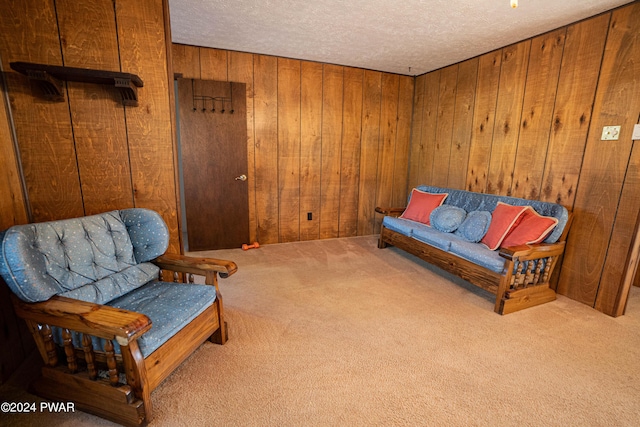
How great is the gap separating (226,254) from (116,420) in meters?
2.29

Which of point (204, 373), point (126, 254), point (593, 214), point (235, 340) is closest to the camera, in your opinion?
point (204, 373)

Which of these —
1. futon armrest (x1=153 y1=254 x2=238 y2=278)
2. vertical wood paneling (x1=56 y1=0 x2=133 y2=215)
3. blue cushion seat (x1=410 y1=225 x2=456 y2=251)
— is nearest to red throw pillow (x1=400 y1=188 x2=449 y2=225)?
blue cushion seat (x1=410 y1=225 x2=456 y2=251)

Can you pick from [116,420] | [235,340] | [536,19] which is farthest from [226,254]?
[536,19]

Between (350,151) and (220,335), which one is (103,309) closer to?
(220,335)

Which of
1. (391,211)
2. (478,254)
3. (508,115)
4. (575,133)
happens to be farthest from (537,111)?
(391,211)

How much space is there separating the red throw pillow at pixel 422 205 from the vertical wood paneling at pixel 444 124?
0.46 meters

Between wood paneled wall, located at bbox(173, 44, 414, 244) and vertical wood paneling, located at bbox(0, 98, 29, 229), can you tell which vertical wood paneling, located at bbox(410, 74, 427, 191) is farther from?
vertical wood paneling, located at bbox(0, 98, 29, 229)

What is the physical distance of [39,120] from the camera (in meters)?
1.65

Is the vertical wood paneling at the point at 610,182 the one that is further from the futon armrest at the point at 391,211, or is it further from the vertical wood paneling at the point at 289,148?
the vertical wood paneling at the point at 289,148

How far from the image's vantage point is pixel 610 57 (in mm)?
2229

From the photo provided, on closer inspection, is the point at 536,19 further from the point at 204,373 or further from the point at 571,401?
the point at 204,373

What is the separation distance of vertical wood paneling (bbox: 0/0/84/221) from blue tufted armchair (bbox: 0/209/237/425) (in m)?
0.34

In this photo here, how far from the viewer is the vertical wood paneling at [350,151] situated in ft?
12.9

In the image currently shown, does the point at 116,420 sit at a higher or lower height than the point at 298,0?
lower
